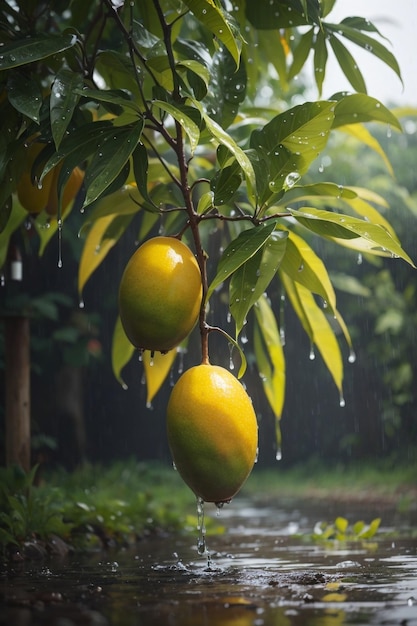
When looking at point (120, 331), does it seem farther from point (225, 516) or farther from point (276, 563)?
point (225, 516)

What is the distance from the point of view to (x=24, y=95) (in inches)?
56.4

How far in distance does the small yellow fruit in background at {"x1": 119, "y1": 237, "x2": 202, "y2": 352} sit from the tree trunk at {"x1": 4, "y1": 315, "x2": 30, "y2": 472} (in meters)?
1.27

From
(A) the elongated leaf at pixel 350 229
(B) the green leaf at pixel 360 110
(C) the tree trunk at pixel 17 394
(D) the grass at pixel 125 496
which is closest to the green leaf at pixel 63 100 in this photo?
(A) the elongated leaf at pixel 350 229

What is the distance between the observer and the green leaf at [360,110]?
1.65 metres

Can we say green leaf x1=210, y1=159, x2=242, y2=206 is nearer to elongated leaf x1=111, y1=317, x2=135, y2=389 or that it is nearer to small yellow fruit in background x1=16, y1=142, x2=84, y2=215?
small yellow fruit in background x1=16, y1=142, x2=84, y2=215

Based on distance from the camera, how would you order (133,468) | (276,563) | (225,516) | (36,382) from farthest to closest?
(133,468) → (36,382) → (225,516) → (276,563)

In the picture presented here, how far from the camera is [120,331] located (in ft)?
6.73

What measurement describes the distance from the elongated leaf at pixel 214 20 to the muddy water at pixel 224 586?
76 centimetres

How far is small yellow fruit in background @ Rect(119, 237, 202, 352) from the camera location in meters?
1.28

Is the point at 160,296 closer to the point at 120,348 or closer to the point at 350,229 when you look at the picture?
the point at 350,229

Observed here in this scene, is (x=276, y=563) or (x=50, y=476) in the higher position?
(x=50, y=476)

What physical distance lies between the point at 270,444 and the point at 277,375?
6168mm

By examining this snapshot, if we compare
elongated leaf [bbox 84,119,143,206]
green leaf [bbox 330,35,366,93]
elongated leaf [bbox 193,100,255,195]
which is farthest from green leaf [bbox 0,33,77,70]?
green leaf [bbox 330,35,366,93]

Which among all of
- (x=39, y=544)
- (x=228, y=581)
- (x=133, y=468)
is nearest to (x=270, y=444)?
(x=133, y=468)
